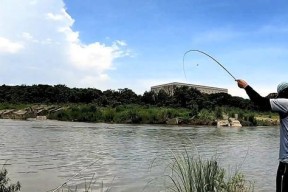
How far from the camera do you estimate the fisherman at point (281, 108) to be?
5426 millimetres

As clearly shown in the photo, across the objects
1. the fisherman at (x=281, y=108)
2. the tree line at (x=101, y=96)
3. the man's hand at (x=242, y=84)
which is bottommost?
the fisherman at (x=281, y=108)

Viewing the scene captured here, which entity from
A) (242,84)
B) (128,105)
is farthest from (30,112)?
(242,84)

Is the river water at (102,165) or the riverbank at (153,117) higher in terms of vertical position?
the riverbank at (153,117)

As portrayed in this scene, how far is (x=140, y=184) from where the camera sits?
38.6 feet

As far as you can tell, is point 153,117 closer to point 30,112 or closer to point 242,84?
point 30,112

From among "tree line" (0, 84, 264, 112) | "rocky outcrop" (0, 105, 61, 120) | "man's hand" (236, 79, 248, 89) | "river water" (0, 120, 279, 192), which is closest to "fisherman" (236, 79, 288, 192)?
"man's hand" (236, 79, 248, 89)

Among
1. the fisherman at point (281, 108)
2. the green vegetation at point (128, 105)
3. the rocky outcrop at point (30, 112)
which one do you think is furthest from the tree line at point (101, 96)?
the fisherman at point (281, 108)

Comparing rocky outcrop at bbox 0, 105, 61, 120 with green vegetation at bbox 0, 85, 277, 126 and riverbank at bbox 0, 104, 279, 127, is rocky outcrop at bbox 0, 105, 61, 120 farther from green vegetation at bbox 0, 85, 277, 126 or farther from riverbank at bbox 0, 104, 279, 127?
green vegetation at bbox 0, 85, 277, 126

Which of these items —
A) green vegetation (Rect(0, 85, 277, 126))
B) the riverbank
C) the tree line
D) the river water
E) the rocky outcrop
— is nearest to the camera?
the river water

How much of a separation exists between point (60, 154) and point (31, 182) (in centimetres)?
646

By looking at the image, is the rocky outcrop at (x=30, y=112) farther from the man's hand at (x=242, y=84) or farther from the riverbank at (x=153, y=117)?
the man's hand at (x=242, y=84)

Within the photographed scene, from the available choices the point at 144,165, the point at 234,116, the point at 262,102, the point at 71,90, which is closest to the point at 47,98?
the point at 71,90

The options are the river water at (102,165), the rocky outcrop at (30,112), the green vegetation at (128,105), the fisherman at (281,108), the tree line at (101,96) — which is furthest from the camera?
the tree line at (101,96)

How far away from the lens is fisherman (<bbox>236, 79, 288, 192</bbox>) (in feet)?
17.8
